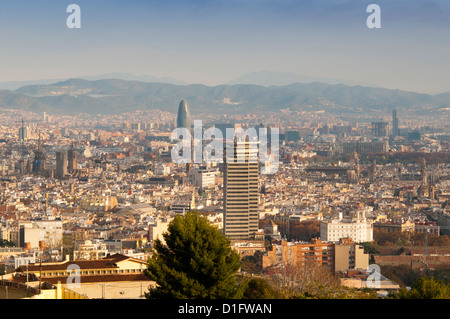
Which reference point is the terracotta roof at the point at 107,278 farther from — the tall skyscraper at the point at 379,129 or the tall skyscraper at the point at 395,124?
the tall skyscraper at the point at 395,124

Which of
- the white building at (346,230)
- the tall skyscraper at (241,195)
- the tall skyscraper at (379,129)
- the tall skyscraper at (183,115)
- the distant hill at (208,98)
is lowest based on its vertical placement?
the white building at (346,230)

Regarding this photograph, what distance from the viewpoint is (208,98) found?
227 ft

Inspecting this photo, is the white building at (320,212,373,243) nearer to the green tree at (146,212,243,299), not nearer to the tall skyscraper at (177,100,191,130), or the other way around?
the green tree at (146,212,243,299)

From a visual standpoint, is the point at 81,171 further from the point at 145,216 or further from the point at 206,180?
the point at 145,216

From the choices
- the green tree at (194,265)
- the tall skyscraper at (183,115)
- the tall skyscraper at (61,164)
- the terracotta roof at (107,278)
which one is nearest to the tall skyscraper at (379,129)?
the tall skyscraper at (183,115)

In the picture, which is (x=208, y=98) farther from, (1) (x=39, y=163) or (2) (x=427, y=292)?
(2) (x=427, y=292)

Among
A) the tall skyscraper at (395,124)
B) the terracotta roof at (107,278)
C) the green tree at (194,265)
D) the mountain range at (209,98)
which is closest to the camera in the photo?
the green tree at (194,265)

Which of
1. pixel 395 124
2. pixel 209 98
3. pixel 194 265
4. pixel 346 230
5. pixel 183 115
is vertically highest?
pixel 209 98

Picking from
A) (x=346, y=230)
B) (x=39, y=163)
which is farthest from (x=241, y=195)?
(x=39, y=163)

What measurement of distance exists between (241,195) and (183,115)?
4272cm

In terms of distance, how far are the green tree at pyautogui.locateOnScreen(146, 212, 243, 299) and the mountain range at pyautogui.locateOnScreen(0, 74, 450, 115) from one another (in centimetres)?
5345

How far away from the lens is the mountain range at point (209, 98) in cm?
6141

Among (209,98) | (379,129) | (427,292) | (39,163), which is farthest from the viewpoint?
(209,98)

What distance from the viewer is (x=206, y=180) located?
126ft
